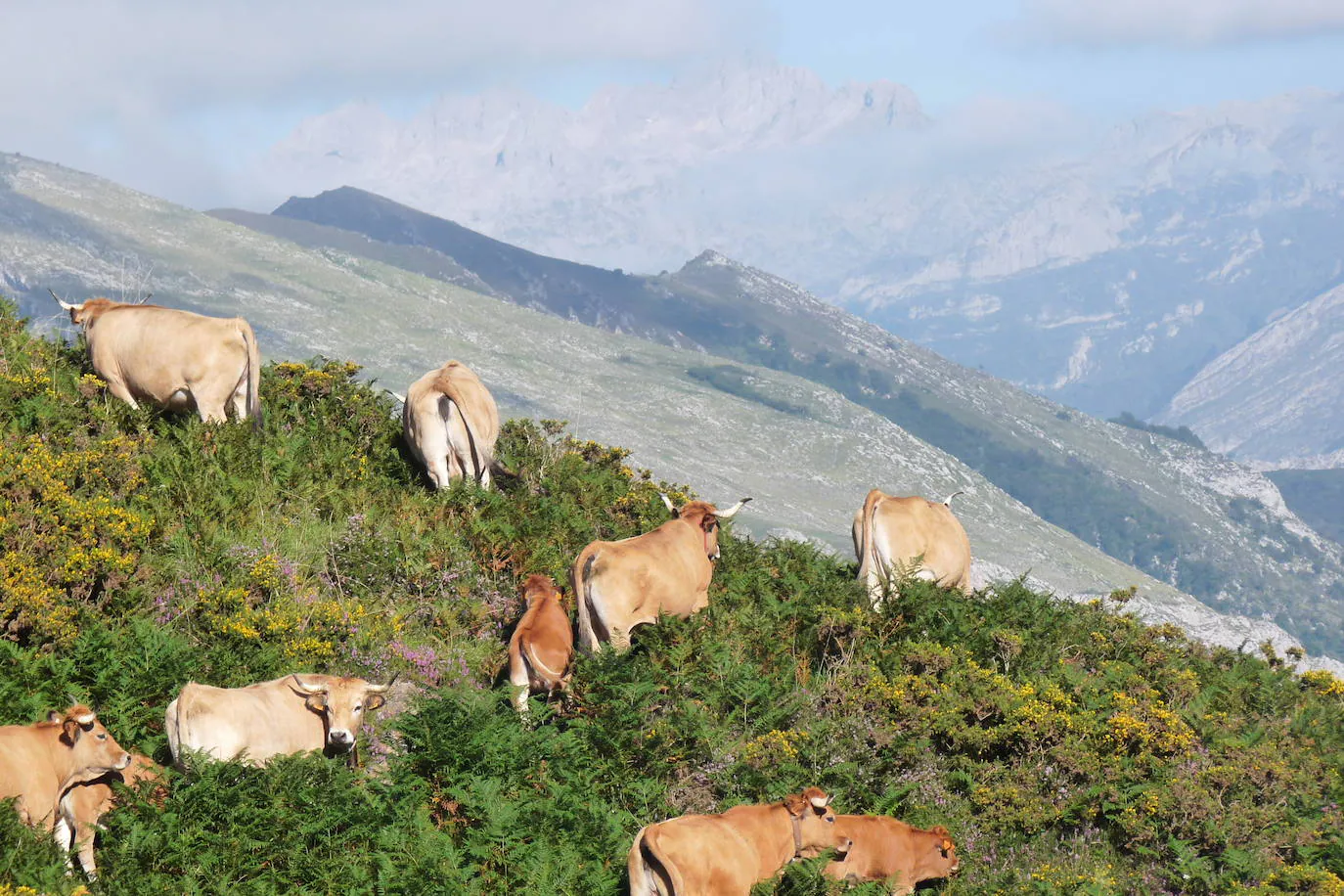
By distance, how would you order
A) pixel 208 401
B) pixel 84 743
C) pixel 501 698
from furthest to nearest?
pixel 208 401 → pixel 501 698 → pixel 84 743

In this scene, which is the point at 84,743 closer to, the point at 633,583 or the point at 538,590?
the point at 538,590

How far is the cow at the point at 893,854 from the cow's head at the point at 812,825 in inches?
5.4

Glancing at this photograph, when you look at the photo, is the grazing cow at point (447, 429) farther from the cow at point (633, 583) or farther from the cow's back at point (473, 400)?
the cow at point (633, 583)

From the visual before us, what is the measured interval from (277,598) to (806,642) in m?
6.48

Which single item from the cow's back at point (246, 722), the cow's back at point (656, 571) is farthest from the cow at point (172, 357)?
the cow's back at point (246, 722)

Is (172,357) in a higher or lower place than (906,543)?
higher

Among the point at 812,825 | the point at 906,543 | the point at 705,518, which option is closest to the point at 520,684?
the point at 812,825

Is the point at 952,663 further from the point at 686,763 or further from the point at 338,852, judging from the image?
the point at 338,852

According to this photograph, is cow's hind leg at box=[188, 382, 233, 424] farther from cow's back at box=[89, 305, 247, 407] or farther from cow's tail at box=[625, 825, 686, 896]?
cow's tail at box=[625, 825, 686, 896]

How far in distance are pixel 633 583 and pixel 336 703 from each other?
3.86 m

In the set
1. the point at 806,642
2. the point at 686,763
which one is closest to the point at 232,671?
the point at 686,763

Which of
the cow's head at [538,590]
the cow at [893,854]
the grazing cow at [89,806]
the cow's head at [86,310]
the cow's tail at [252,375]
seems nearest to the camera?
the grazing cow at [89,806]

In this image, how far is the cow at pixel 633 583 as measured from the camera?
13672 mm

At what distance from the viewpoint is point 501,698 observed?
1277 centimetres
